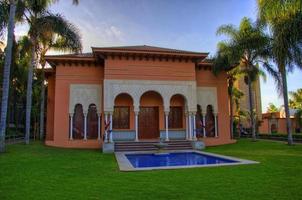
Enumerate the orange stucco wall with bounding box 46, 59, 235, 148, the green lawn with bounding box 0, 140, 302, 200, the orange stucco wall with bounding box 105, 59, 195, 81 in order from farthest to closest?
the orange stucco wall with bounding box 46, 59, 235, 148 < the orange stucco wall with bounding box 105, 59, 195, 81 < the green lawn with bounding box 0, 140, 302, 200

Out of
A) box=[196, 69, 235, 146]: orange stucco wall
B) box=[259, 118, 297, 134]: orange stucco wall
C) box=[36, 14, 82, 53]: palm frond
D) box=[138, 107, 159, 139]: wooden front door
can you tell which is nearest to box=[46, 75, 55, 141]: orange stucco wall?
box=[36, 14, 82, 53]: palm frond

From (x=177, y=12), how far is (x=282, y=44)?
25.8 feet

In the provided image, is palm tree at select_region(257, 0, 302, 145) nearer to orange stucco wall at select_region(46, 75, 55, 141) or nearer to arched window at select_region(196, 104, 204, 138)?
arched window at select_region(196, 104, 204, 138)

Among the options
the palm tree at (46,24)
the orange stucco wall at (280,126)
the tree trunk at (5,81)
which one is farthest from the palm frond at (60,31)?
the orange stucco wall at (280,126)

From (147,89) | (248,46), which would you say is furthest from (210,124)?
(248,46)

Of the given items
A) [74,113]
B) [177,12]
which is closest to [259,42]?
[177,12]

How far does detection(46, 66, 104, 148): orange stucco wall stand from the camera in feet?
62.1

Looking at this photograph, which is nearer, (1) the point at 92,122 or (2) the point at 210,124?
(1) the point at 92,122

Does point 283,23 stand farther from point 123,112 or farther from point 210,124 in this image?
point 123,112

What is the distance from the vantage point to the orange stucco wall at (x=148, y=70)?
721 inches

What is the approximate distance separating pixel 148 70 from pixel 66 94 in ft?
19.6

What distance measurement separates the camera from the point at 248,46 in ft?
65.6

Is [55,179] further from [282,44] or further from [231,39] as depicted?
[231,39]

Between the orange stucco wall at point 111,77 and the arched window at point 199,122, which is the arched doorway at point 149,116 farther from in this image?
the arched window at point 199,122
